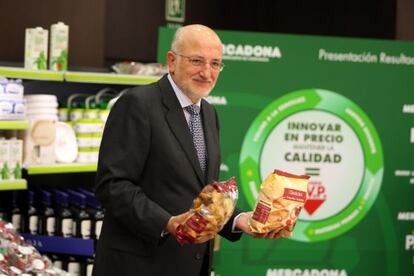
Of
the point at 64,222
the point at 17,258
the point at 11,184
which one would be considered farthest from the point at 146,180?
the point at 64,222

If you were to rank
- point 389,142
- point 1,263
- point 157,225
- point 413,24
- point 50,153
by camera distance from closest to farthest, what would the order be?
point 157,225
point 1,263
point 50,153
point 389,142
point 413,24

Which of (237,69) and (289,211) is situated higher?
(237,69)

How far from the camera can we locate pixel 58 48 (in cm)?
470

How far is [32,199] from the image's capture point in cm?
476

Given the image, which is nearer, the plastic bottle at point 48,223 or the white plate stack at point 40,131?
the white plate stack at point 40,131

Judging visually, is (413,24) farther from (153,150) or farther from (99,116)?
(153,150)

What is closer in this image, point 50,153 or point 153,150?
point 153,150

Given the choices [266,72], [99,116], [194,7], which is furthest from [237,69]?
[194,7]

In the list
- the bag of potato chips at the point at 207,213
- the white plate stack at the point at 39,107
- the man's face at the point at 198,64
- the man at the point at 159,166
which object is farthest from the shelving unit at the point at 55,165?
the bag of potato chips at the point at 207,213

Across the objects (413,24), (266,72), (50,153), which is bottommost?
(50,153)

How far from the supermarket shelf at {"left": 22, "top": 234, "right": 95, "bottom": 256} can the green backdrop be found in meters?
0.83

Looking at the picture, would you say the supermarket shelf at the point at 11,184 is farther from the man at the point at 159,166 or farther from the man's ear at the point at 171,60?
the man's ear at the point at 171,60

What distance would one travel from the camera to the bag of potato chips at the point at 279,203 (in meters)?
2.56

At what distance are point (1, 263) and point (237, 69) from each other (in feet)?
7.23
